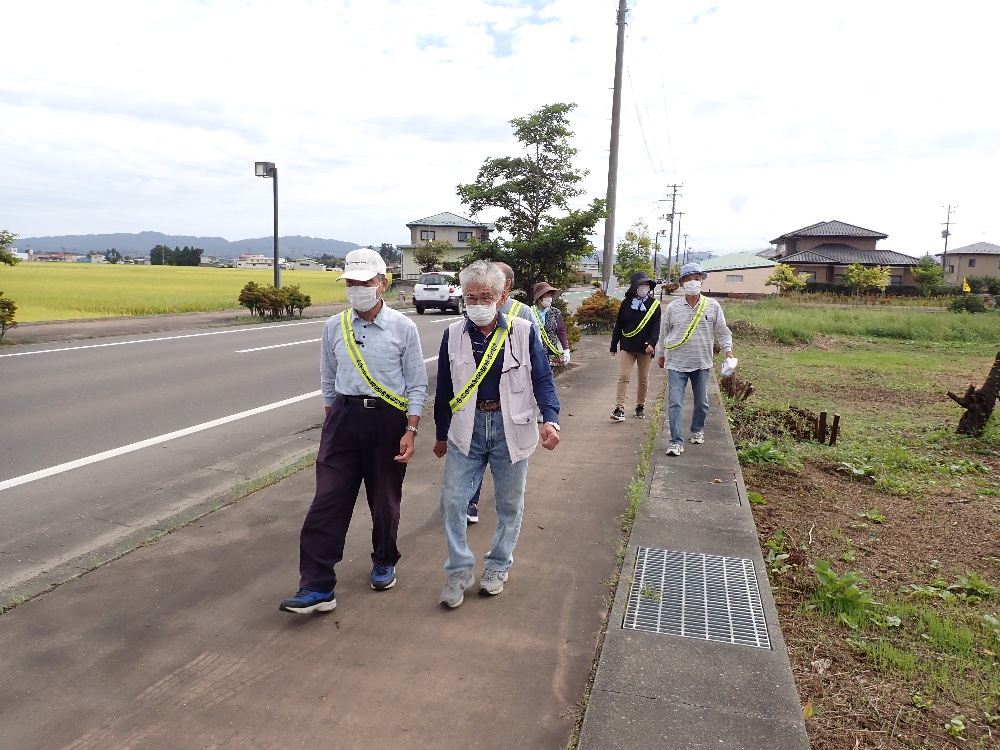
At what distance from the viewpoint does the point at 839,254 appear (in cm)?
6062

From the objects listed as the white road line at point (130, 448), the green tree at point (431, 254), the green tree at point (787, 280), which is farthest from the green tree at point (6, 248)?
the green tree at point (787, 280)

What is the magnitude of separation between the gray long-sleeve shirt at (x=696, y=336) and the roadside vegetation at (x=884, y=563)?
1.10 metres

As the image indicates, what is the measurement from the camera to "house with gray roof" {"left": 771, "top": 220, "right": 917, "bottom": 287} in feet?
192

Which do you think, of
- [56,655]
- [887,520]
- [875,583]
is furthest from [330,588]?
[887,520]

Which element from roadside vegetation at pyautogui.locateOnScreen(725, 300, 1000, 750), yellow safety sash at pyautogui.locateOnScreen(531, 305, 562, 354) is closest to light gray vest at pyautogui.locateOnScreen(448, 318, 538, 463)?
roadside vegetation at pyautogui.locateOnScreen(725, 300, 1000, 750)

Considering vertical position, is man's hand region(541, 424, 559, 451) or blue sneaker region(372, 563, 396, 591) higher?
man's hand region(541, 424, 559, 451)

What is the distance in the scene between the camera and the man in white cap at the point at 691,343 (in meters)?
6.10

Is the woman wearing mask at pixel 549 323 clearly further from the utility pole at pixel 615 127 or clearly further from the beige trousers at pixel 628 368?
the utility pole at pixel 615 127

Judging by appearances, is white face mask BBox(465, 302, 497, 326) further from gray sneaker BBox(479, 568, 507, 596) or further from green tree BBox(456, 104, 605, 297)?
green tree BBox(456, 104, 605, 297)

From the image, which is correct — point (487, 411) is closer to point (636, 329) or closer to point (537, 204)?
point (636, 329)

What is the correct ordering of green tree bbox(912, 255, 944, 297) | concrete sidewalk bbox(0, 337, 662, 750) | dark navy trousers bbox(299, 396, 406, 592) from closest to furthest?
concrete sidewalk bbox(0, 337, 662, 750) → dark navy trousers bbox(299, 396, 406, 592) → green tree bbox(912, 255, 944, 297)

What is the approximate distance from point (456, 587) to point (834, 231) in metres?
68.5

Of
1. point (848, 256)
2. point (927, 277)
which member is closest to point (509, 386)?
point (927, 277)

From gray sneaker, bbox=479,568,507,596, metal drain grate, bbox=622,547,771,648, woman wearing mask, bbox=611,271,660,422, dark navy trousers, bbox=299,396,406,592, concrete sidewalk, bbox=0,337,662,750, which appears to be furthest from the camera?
woman wearing mask, bbox=611,271,660,422
